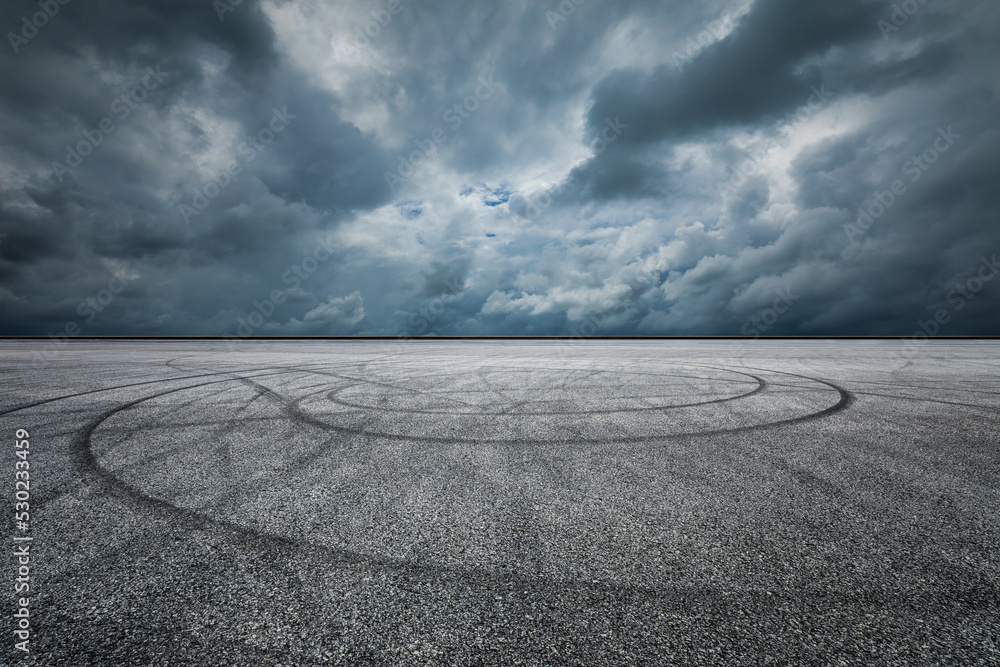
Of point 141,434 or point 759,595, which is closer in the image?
point 759,595

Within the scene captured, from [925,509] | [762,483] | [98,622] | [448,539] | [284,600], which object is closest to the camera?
[98,622]

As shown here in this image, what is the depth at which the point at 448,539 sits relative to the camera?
9.00ft

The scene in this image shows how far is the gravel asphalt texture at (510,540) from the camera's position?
186cm

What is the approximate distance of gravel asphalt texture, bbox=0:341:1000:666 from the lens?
1864mm

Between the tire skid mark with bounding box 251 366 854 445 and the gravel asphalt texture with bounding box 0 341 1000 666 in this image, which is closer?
the gravel asphalt texture with bounding box 0 341 1000 666

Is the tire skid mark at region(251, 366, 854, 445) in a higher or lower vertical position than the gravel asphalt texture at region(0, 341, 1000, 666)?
higher

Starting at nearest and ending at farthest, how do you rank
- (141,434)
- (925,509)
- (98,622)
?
(98,622) < (925,509) < (141,434)

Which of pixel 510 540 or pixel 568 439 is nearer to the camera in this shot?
pixel 510 540

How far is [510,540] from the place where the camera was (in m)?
2.74

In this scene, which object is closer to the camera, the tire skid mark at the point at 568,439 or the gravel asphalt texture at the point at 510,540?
the gravel asphalt texture at the point at 510,540

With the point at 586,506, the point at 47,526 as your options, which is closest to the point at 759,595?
the point at 586,506

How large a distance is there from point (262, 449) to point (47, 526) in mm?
1864

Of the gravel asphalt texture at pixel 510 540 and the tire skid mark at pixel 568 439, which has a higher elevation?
the tire skid mark at pixel 568 439

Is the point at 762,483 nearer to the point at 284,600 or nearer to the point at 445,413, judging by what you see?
the point at 284,600
